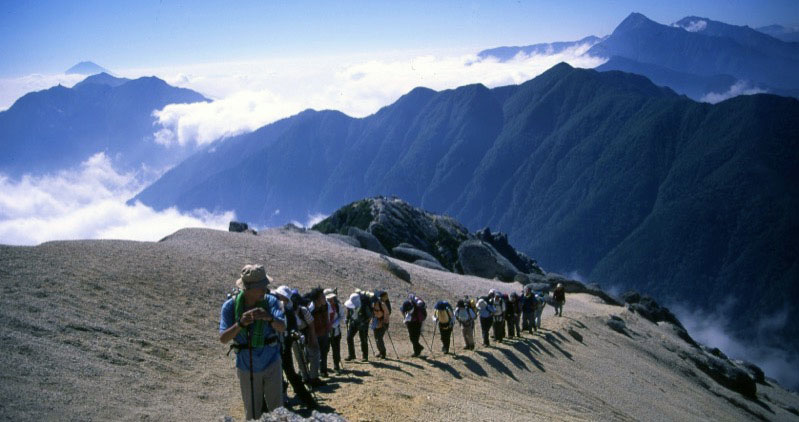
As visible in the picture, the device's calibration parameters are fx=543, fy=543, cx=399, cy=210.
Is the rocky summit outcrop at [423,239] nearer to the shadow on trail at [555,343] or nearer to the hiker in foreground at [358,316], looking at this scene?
the shadow on trail at [555,343]

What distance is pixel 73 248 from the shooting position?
84.4 feet

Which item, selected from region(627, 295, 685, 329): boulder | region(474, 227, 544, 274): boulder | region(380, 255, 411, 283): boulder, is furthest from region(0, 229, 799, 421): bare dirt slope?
region(474, 227, 544, 274): boulder

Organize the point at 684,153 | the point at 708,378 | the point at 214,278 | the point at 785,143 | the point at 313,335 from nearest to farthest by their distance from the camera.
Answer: the point at 313,335 < the point at 214,278 < the point at 708,378 < the point at 785,143 < the point at 684,153

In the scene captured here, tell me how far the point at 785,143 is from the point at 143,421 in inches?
8378

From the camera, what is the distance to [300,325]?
46.3 feet

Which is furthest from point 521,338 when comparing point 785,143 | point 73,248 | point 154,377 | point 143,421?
point 785,143

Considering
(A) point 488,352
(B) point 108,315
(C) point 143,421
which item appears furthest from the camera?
(A) point 488,352

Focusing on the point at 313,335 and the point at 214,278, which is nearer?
the point at 313,335

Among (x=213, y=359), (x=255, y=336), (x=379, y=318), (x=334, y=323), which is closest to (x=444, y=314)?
(x=379, y=318)

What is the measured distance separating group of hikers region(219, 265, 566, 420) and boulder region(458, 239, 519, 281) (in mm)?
34749

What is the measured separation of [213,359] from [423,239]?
2361 inches

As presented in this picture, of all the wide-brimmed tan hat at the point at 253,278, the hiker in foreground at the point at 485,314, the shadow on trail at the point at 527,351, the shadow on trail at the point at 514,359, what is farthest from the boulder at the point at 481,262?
the wide-brimmed tan hat at the point at 253,278

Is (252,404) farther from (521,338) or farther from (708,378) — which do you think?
(708,378)

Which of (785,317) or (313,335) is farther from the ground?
(313,335)
